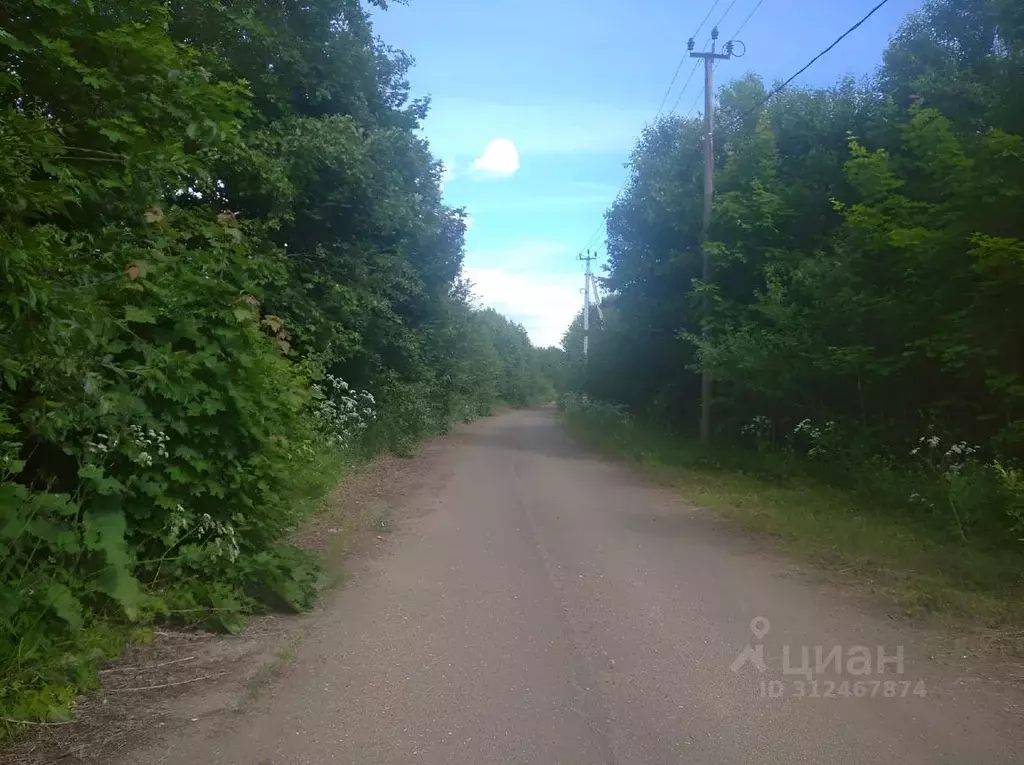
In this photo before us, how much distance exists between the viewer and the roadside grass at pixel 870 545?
6.78 meters

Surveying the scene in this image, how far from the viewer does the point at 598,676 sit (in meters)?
5.38

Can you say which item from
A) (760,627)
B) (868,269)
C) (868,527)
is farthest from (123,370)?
(868,269)

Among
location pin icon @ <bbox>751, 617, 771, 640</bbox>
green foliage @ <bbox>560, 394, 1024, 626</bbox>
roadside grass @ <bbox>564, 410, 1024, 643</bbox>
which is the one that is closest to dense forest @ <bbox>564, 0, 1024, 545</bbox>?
green foliage @ <bbox>560, 394, 1024, 626</bbox>

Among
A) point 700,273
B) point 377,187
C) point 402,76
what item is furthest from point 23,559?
point 700,273

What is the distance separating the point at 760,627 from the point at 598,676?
65.8 inches

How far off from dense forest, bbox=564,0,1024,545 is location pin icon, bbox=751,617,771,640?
357cm

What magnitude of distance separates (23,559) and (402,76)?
52.6 feet

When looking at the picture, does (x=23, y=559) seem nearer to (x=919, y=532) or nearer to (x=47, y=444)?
(x=47, y=444)

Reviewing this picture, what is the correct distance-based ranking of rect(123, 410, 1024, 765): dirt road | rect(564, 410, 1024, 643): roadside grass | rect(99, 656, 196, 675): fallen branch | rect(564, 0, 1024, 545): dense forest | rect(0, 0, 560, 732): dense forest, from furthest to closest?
rect(564, 0, 1024, 545): dense forest
rect(564, 410, 1024, 643): roadside grass
rect(99, 656, 196, 675): fallen branch
rect(0, 0, 560, 732): dense forest
rect(123, 410, 1024, 765): dirt road

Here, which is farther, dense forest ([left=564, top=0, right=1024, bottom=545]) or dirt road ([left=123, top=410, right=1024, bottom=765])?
dense forest ([left=564, top=0, right=1024, bottom=545])

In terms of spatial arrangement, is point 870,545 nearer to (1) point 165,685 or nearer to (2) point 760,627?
(2) point 760,627

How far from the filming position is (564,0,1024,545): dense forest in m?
10.3

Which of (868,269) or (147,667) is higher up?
(868,269)

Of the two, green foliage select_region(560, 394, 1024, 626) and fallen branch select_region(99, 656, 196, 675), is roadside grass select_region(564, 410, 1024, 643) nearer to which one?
green foliage select_region(560, 394, 1024, 626)
